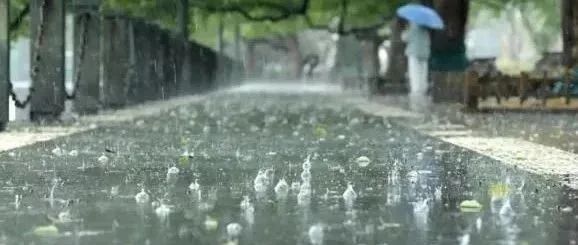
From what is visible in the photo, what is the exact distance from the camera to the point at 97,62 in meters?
23.8

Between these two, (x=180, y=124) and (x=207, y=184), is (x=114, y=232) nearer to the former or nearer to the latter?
(x=207, y=184)

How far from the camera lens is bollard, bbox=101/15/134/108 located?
26.4 m

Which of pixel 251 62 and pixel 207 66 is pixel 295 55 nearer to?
pixel 251 62

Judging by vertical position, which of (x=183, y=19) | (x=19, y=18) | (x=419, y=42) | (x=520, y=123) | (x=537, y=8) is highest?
(x=537, y=8)

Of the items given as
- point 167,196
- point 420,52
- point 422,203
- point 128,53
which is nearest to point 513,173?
point 422,203

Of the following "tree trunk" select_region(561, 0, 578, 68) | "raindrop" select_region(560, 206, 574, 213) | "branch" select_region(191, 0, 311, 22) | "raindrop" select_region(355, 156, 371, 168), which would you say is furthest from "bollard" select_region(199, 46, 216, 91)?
"raindrop" select_region(560, 206, 574, 213)

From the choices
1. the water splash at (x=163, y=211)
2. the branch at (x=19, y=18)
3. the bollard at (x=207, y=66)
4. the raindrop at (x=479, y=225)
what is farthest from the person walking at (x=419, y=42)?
the raindrop at (x=479, y=225)

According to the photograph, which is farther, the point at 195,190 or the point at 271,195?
the point at 195,190

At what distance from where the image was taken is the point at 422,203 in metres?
7.86

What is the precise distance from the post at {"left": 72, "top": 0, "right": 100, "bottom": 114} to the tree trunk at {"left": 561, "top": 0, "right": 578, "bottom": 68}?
11.0 m

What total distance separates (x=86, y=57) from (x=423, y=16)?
12.7 metres

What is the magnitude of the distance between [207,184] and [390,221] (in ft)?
8.23

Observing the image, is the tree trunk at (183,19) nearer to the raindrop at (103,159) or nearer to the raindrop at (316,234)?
the raindrop at (103,159)

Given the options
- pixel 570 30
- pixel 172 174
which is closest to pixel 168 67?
pixel 570 30
